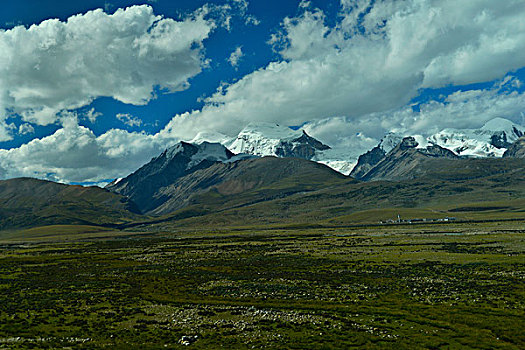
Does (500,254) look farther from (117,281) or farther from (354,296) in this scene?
(117,281)

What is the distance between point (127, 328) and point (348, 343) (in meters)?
20.5

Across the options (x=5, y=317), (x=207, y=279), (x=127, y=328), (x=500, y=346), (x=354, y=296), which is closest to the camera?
(x=500, y=346)

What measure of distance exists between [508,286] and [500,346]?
77.5 ft

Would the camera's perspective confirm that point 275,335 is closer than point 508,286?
Yes

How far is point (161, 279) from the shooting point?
7006 centimetres

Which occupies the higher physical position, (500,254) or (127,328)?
(127,328)

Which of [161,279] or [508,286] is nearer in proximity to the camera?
[508,286]

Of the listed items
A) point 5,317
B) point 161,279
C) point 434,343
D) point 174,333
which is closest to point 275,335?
point 174,333

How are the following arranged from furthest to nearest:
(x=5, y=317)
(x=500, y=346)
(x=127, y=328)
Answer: (x=5, y=317)
(x=127, y=328)
(x=500, y=346)

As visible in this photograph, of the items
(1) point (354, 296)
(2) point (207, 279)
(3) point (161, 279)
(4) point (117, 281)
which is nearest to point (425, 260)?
(1) point (354, 296)

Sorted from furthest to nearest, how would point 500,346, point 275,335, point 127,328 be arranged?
point 127,328, point 275,335, point 500,346

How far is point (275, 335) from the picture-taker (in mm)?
34750

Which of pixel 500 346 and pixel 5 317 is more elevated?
pixel 5 317

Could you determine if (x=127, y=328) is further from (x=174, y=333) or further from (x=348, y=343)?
(x=348, y=343)
